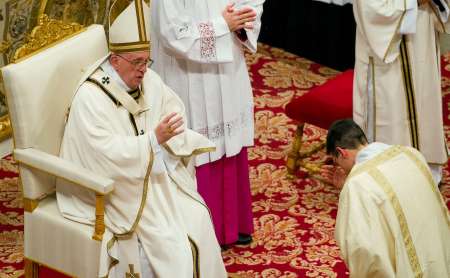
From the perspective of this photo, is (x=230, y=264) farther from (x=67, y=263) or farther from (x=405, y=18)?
(x=405, y=18)

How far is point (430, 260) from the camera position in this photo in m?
4.12

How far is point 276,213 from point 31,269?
5.81 feet

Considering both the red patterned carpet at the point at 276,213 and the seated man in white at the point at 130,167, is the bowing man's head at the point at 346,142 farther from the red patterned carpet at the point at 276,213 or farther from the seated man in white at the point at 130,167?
the red patterned carpet at the point at 276,213

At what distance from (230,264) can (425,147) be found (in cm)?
152

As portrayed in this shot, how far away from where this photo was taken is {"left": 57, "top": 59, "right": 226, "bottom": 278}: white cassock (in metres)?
4.57

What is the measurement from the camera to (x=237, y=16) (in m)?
5.13

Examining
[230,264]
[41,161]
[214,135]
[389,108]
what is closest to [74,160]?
[41,161]

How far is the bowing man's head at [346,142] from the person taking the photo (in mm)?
4121

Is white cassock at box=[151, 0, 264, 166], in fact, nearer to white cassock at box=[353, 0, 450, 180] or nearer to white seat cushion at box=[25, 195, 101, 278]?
white cassock at box=[353, 0, 450, 180]

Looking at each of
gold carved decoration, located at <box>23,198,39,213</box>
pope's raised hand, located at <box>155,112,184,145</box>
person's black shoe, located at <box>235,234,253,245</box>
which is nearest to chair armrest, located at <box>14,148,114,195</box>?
gold carved decoration, located at <box>23,198,39,213</box>

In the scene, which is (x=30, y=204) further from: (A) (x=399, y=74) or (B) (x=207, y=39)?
(A) (x=399, y=74)

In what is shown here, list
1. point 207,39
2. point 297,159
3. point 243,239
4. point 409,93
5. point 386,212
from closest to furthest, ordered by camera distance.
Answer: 1. point 386,212
2. point 207,39
3. point 243,239
4. point 409,93
5. point 297,159

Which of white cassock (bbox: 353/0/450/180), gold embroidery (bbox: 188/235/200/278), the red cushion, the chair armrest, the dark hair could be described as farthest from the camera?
the red cushion

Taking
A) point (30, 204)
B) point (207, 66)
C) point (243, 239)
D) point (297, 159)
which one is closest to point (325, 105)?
point (297, 159)
